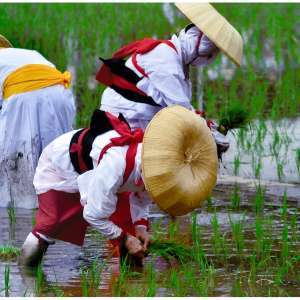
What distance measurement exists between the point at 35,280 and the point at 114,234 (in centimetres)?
45

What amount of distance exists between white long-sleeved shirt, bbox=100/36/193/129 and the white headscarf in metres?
0.04

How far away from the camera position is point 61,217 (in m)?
5.91

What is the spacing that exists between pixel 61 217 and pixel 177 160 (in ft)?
2.86

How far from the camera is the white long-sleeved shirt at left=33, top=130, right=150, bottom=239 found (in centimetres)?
541

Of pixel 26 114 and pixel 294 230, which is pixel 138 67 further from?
pixel 294 230

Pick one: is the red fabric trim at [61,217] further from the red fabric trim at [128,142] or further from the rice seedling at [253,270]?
the rice seedling at [253,270]

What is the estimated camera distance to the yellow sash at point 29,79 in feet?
23.7

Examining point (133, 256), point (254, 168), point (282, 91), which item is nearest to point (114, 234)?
point (133, 256)

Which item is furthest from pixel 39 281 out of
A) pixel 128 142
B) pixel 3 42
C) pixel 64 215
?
pixel 3 42

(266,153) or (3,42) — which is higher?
(3,42)

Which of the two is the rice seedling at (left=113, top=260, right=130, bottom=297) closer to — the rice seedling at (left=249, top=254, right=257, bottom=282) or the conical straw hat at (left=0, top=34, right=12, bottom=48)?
the rice seedling at (left=249, top=254, right=257, bottom=282)

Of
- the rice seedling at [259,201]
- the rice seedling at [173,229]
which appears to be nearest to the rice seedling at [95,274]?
the rice seedling at [173,229]

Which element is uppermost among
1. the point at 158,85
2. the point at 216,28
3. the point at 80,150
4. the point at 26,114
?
the point at 216,28

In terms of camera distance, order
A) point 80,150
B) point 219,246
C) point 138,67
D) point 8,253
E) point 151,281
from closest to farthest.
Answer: point 151,281 → point 80,150 → point 8,253 → point 219,246 → point 138,67
